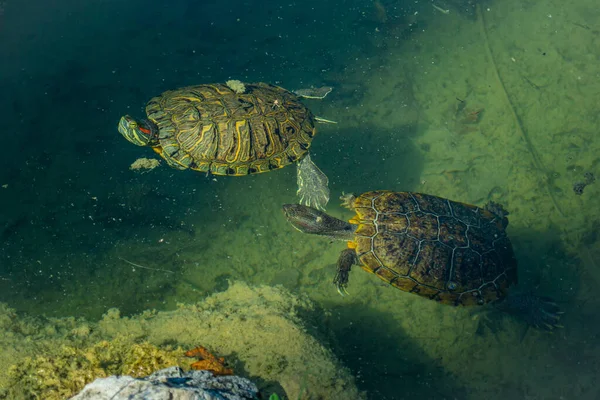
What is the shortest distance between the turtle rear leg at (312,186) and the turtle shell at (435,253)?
39.7 inches

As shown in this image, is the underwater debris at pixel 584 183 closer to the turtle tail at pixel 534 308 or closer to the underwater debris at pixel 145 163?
the turtle tail at pixel 534 308

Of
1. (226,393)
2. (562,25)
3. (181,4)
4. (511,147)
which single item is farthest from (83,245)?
(562,25)

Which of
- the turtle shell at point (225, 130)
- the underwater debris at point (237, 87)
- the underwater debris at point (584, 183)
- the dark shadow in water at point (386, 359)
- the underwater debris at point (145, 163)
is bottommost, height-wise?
the dark shadow in water at point (386, 359)

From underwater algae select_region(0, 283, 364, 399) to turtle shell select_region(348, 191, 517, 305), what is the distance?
1.26 metres

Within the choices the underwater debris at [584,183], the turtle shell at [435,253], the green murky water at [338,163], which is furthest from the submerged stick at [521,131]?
the turtle shell at [435,253]

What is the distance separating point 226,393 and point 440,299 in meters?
3.07

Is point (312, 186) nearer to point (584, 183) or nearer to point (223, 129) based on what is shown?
point (223, 129)

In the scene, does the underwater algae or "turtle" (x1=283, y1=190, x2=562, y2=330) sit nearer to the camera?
the underwater algae

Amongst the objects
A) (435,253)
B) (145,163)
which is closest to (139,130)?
(145,163)

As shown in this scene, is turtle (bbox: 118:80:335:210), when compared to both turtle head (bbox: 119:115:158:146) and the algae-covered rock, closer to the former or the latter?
turtle head (bbox: 119:115:158:146)

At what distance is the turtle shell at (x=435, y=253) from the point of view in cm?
431

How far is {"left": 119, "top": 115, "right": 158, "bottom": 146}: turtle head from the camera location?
15.3 feet

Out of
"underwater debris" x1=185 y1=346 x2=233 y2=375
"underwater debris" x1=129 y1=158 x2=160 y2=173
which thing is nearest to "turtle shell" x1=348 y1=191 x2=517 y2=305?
"underwater debris" x1=185 y1=346 x2=233 y2=375

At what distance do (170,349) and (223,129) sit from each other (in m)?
2.85
